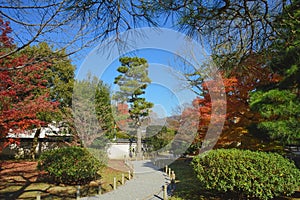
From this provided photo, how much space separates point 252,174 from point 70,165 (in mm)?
4893

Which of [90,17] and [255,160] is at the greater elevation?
[90,17]

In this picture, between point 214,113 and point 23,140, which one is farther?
point 23,140

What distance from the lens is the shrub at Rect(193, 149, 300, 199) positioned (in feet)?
11.8

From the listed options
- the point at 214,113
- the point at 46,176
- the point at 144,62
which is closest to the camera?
the point at 214,113

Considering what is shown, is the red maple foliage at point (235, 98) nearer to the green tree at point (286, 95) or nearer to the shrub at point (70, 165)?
the green tree at point (286, 95)

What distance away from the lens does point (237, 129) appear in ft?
16.9

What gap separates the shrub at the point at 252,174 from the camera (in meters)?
3.58

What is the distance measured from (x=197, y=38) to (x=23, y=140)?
13.1m

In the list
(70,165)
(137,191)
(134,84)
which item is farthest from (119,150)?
(137,191)

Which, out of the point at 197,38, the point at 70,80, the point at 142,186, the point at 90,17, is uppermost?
the point at 70,80

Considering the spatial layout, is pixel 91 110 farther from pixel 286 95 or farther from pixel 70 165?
pixel 286 95

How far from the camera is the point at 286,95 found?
3457 millimetres

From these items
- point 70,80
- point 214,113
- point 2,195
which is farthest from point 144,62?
point 2,195

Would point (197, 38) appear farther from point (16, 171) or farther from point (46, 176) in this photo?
point (16, 171)
